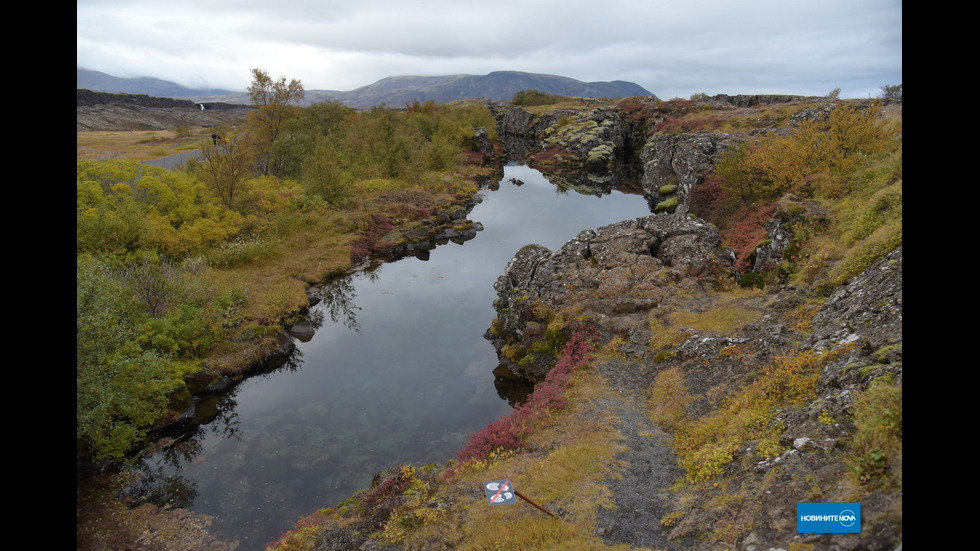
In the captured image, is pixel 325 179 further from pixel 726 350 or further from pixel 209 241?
pixel 726 350

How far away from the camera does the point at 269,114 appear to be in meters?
57.5

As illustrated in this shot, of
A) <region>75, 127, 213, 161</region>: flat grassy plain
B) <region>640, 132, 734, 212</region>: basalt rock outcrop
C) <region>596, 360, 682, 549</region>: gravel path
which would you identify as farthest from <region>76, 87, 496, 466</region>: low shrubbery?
<region>640, 132, 734, 212</region>: basalt rock outcrop

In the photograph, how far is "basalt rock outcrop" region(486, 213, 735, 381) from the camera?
26.4 m

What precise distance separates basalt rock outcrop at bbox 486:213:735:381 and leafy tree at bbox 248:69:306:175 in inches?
1589

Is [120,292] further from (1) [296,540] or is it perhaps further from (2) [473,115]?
(2) [473,115]

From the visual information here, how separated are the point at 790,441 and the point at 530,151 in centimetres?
10489

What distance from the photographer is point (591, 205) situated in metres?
64.7

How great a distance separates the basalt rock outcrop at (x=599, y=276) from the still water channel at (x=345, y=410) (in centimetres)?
244

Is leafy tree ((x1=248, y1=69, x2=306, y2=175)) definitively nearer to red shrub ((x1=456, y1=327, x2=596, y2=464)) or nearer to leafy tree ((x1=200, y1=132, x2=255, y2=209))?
leafy tree ((x1=200, y1=132, x2=255, y2=209))

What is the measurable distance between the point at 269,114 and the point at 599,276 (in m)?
49.2

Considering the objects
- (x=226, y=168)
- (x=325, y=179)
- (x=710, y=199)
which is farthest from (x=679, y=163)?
(x=226, y=168)

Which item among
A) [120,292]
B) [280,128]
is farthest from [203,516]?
[280,128]

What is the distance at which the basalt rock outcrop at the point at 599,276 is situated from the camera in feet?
86.6

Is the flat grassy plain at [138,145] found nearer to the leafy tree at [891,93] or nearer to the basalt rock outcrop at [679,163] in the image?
the basalt rock outcrop at [679,163]
